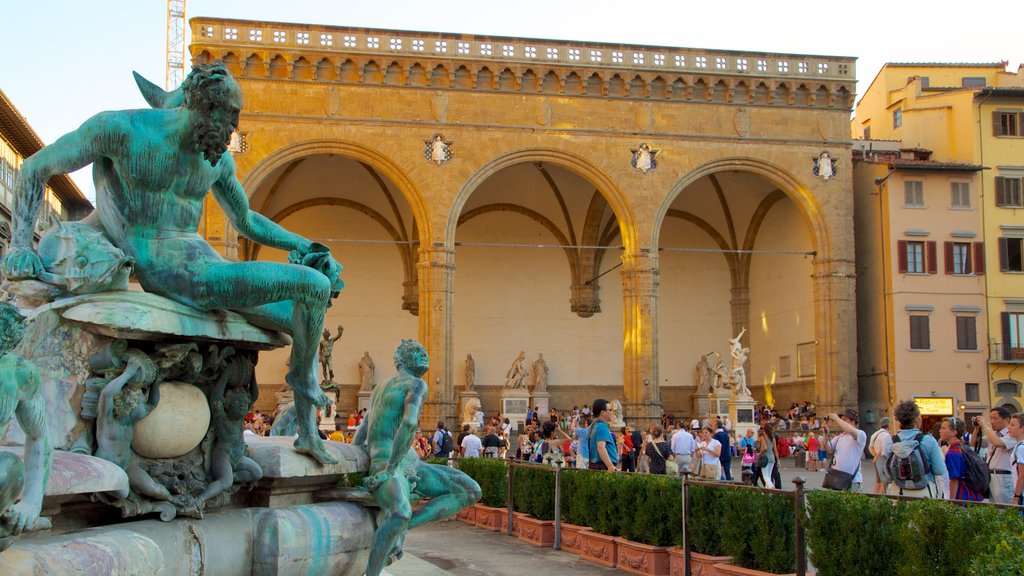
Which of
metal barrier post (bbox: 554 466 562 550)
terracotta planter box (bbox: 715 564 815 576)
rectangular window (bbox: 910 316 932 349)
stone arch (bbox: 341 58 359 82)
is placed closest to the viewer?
terracotta planter box (bbox: 715 564 815 576)

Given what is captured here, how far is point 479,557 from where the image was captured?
1004 cm

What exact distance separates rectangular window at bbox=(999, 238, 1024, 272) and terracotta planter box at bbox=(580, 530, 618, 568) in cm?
2446

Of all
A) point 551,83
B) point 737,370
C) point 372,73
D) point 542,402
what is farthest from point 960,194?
point 372,73

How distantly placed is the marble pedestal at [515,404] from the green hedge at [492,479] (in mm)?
16569

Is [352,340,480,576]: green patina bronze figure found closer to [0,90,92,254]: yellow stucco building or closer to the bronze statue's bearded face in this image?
the bronze statue's bearded face

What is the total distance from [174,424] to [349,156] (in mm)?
24211

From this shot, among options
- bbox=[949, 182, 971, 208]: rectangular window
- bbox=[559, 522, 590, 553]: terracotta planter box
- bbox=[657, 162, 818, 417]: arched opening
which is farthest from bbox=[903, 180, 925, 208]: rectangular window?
bbox=[559, 522, 590, 553]: terracotta planter box

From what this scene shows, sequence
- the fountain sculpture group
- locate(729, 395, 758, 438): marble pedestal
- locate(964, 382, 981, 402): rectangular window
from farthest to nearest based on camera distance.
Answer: locate(964, 382, 981, 402): rectangular window → locate(729, 395, 758, 438): marble pedestal → the fountain sculpture group

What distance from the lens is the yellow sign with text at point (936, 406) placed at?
2877cm

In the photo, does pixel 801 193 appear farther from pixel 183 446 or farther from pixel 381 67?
pixel 183 446

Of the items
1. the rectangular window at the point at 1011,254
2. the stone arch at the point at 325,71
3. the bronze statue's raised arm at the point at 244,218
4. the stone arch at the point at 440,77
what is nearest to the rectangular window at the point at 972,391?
the rectangular window at the point at 1011,254

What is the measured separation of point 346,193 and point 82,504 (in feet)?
96.9

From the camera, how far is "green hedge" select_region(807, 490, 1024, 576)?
482 centimetres

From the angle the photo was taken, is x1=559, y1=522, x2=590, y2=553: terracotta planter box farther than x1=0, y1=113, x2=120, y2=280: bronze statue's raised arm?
Yes
